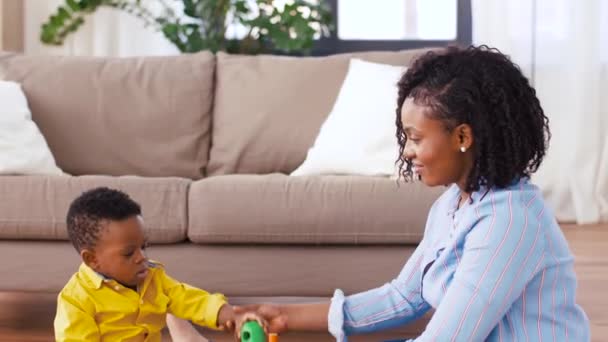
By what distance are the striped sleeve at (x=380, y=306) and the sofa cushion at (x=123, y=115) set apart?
1783 millimetres

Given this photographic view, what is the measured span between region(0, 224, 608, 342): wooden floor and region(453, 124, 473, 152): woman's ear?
4.98 ft

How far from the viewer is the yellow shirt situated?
6.59 feet

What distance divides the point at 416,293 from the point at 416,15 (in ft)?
13.4

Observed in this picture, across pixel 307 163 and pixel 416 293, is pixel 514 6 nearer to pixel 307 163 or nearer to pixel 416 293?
pixel 307 163

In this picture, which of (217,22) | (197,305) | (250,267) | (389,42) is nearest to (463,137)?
(197,305)

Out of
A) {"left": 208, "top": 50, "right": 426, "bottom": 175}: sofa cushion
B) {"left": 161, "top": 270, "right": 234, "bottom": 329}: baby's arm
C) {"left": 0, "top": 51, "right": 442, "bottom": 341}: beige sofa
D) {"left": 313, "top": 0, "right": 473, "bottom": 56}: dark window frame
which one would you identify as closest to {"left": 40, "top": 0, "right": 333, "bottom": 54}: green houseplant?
{"left": 313, "top": 0, "right": 473, "bottom": 56}: dark window frame

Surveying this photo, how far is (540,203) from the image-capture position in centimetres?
151

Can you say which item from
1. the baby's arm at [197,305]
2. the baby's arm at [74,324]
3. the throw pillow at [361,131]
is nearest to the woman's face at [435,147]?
the baby's arm at [197,305]

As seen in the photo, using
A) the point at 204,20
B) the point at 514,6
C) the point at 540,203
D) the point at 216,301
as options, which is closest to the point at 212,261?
the point at 216,301

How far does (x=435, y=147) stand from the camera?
1.54 metres

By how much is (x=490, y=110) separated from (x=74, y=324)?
0.94 m

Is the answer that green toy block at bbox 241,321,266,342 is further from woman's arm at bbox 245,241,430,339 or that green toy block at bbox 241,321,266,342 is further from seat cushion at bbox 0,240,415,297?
seat cushion at bbox 0,240,415,297

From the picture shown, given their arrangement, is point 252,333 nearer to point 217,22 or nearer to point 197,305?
point 197,305

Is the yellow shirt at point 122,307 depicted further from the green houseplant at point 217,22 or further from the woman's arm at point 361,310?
the green houseplant at point 217,22
